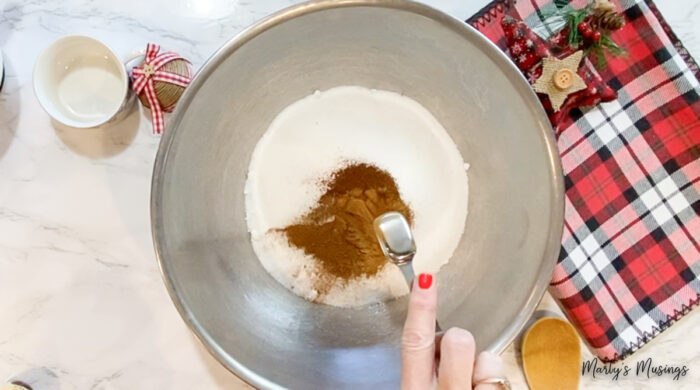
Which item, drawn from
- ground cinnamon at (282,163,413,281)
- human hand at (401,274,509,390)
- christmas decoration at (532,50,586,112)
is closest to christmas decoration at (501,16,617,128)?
christmas decoration at (532,50,586,112)

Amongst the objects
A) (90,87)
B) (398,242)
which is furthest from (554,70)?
(90,87)

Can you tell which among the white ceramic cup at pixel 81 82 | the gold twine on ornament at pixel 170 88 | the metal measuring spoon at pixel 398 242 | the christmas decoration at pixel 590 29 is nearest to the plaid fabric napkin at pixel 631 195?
the christmas decoration at pixel 590 29

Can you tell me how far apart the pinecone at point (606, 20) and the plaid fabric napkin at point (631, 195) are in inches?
2.4

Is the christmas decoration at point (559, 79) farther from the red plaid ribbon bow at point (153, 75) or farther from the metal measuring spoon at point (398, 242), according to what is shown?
the red plaid ribbon bow at point (153, 75)

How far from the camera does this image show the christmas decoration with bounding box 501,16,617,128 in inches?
36.0

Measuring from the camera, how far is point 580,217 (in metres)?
0.97

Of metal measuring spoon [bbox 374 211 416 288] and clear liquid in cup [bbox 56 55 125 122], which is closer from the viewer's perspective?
metal measuring spoon [bbox 374 211 416 288]

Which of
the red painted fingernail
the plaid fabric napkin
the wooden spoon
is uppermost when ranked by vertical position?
the red painted fingernail

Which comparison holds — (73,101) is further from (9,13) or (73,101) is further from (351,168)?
(351,168)

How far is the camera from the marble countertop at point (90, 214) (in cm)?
99

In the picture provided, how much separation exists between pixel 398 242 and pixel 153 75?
Answer: 438 millimetres

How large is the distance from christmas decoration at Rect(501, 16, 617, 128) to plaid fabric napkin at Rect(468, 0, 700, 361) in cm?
3

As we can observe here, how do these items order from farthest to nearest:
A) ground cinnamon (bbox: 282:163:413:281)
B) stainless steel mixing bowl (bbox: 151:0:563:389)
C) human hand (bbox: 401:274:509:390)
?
ground cinnamon (bbox: 282:163:413:281) < stainless steel mixing bowl (bbox: 151:0:563:389) < human hand (bbox: 401:274:509:390)

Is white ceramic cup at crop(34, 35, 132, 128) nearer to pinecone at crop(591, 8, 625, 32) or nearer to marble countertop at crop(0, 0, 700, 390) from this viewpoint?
marble countertop at crop(0, 0, 700, 390)
